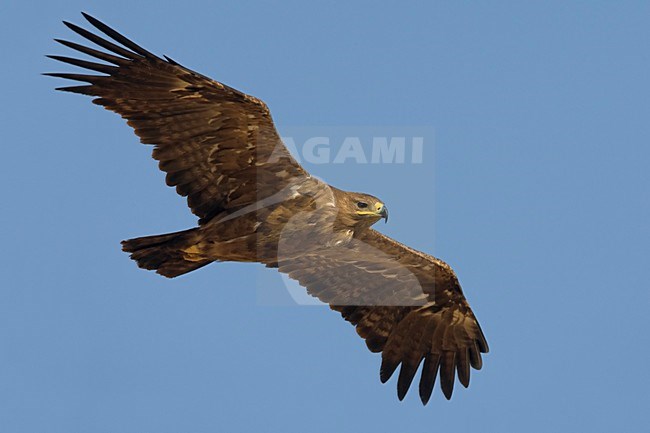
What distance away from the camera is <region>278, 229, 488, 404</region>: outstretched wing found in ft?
59.9

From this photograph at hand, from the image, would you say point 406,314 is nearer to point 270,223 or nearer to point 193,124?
point 270,223

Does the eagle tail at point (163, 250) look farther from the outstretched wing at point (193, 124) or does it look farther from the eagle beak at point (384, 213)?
the eagle beak at point (384, 213)

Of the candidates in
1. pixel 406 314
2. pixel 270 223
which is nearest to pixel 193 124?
pixel 270 223

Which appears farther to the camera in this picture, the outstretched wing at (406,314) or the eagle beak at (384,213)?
the outstretched wing at (406,314)

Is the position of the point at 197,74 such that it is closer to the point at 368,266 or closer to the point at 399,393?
the point at 368,266

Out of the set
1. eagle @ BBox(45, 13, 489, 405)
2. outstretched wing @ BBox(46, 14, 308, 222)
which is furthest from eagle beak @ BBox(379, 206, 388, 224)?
outstretched wing @ BBox(46, 14, 308, 222)

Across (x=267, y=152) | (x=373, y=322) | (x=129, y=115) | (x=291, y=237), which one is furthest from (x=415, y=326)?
(x=129, y=115)

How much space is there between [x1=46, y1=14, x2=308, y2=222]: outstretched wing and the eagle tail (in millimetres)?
434

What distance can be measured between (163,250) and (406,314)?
14.1ft

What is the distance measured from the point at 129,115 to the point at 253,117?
5.31 feet

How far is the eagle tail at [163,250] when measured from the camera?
16234mm

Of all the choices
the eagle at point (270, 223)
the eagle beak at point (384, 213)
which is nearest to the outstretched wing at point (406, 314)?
the eagle at point (270, 223)

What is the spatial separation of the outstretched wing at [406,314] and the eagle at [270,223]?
2 cm

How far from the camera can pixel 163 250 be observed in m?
16.3
